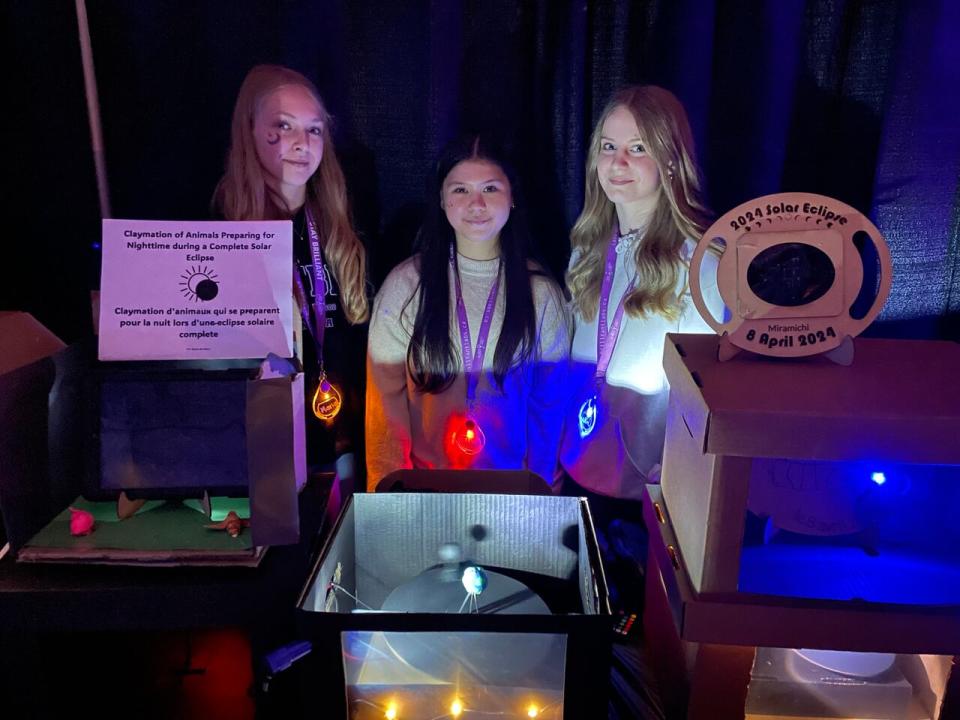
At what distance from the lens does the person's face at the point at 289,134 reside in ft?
4.76

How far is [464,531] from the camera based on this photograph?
115 centimetres

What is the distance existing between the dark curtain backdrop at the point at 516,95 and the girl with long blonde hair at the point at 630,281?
9 centimetres

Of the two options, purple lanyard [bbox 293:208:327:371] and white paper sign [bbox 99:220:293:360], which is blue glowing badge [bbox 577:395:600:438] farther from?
white paper sign [bbox 99:220:293:360]

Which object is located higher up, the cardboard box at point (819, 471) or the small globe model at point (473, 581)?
the cardboard box at point (819, 471)

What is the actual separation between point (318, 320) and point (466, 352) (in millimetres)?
362

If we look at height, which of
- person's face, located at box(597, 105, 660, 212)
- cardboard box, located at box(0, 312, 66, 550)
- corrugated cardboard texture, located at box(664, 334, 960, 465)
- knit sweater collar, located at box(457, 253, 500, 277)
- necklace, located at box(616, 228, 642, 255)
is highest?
person's face, located at box(597, 105, 660, 212)

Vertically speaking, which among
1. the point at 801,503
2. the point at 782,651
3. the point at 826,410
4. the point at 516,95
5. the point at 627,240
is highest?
the point at 516,95

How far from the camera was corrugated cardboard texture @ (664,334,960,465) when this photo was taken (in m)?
0.80

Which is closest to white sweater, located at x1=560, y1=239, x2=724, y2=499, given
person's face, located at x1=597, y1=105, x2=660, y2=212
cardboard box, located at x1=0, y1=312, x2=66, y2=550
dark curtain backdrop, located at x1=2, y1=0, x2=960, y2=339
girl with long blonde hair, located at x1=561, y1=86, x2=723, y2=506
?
girl with long blonde hair, located at x1=561, y1=86, x2=723, y2=506

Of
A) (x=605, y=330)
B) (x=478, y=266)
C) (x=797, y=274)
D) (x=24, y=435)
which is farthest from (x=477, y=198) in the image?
(x=24, y=435)

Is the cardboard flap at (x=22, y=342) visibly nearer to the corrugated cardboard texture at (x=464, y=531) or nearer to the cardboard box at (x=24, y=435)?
the cardboard box at (x=24, y=435)

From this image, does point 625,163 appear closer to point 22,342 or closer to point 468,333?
point 468,333

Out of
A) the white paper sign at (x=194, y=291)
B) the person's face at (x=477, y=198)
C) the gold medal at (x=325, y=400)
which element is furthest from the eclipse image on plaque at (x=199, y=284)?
the person's face at (x=477, y=198)

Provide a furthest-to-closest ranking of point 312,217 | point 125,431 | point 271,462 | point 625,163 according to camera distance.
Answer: point 312,217 < point 625,163 < point 125,431 < point 271,462
